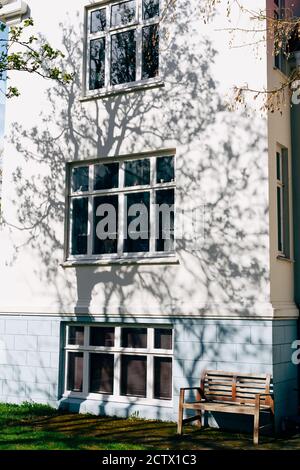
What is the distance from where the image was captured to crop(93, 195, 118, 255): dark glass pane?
38.2 ft

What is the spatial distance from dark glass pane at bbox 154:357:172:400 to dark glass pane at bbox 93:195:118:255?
2319 mm

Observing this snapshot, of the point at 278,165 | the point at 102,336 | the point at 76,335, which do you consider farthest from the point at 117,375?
the point at 278,165

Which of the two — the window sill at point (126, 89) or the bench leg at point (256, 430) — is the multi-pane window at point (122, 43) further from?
the bench leg at point (256, 430)

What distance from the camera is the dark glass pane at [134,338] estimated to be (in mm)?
10992

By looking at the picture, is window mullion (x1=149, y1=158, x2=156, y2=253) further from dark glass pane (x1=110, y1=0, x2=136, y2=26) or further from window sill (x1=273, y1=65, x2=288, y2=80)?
dark glass pane (x1=110, y1=0, x2=136, y2=26)

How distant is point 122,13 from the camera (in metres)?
12.2

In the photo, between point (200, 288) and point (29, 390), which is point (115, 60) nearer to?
point (200, 288)

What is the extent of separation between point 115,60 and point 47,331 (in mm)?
5602

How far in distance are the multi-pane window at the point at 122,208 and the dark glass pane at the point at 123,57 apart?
1.73 meters

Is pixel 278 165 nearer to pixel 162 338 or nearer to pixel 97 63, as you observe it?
pixel 162 338

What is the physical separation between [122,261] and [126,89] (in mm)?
3366

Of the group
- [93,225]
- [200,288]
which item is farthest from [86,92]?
[200,288]

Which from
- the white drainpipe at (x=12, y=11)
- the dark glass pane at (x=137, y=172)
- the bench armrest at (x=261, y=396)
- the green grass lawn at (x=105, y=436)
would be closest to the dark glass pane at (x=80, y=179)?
the dark glass pane at (x=137, y=172)

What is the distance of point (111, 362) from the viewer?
1126cm
